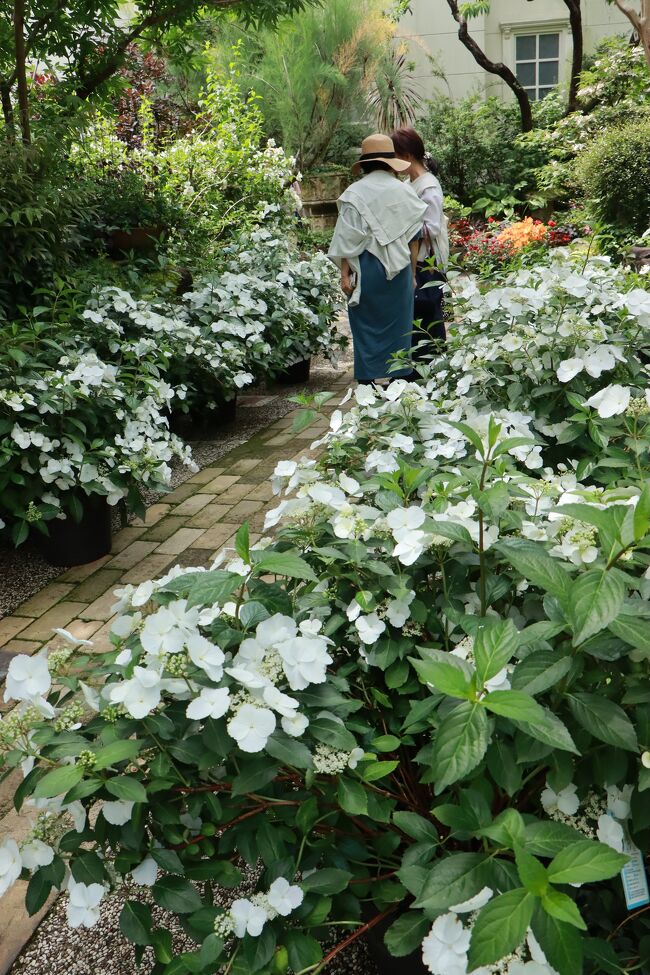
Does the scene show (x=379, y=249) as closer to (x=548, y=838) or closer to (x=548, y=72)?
(x=548, y=838)

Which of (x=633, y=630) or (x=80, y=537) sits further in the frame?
(x=80, y=537)

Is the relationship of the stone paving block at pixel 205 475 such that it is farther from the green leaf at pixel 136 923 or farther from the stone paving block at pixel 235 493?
the green leaf at pixel 136 923

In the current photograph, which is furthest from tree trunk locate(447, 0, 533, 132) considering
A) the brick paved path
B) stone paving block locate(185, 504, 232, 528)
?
stone paving block locate(185, 504, 232, 528)

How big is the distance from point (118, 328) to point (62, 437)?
85 cm

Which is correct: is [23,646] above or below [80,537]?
below

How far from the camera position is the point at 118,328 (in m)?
4.13

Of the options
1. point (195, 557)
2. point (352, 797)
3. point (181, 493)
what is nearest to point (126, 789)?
point (352, 797)

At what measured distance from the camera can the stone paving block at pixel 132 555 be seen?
12.2ft

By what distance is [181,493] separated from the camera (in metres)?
4.56

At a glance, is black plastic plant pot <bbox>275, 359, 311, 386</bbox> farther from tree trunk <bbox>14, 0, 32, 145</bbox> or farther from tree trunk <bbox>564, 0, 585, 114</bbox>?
tree trunk <bbox>564, 0, 585, 114</bbox>

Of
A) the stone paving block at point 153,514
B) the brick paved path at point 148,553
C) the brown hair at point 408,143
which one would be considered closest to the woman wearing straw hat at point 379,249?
the brown hair at point 408,143

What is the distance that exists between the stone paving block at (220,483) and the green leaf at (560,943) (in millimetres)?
3692

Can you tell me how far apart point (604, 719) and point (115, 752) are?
67cm

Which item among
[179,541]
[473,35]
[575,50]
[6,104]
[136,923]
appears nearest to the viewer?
[136,923]
